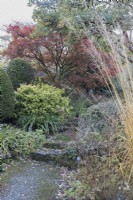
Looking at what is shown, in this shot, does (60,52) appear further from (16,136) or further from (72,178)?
(72,178)

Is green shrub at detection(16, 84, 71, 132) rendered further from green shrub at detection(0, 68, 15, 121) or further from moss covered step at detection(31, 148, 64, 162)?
moss covered step at detection(31, 148, 64, 162)

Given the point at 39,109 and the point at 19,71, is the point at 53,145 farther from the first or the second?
the point at 19,71

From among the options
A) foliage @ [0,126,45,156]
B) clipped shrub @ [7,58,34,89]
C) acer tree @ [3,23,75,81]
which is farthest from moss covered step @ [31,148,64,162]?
acer tree @ [3,23,75,81]

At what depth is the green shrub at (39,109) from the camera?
17.4 feet

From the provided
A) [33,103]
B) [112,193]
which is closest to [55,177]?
[112,193]

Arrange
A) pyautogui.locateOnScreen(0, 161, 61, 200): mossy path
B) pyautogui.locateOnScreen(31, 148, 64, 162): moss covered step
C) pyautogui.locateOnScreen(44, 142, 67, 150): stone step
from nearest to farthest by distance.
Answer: pyautogui.locateOnScreen(0, 161, 61, 200): mossy path < pyautogui.locateOnScreen(31, 148, 64, 162): moss covered step < pyautogui.locateOnScreen(44, 142, 67, 150): stone step

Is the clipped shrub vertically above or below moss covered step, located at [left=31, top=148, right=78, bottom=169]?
above

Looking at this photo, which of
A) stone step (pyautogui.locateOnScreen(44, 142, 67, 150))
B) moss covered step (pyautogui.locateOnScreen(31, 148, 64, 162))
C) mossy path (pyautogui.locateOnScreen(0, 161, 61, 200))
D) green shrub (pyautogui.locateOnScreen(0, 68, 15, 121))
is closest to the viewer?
mossy path (pyautogui.locateOnScreen(0, 161, 61, 200))

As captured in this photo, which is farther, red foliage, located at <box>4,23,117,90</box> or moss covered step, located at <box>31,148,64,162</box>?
red foliage, located at <box>4,23,117,90</box>

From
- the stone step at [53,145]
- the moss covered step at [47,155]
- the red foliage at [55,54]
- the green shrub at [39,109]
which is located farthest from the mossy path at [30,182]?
the red foliage at [55,54]

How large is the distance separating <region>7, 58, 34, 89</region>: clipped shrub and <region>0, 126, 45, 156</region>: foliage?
1903 millimetres

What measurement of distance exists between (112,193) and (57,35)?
4161mm

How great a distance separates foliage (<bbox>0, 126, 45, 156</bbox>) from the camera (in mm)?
4059

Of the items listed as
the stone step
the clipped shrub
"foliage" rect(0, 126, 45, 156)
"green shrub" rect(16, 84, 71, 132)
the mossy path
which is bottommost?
the mossy path
